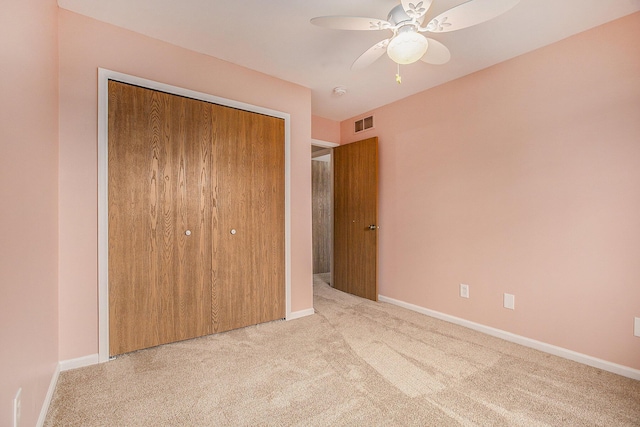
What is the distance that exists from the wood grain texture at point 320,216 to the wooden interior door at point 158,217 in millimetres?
3014

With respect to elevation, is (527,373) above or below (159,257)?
below

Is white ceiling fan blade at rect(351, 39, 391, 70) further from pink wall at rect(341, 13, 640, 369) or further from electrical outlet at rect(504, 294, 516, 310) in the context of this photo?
electrical outlet at rect(504, 294, 516, 310)

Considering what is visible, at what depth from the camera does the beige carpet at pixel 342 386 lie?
1.55 m

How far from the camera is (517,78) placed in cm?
248

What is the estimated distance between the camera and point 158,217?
7.50ft

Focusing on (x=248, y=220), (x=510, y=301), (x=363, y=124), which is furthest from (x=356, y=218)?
(x=510, y=301)

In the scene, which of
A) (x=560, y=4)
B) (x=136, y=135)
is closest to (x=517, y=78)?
(x=560, y=4)

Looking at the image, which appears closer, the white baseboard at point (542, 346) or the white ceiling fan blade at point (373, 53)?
the white ceiling fan blade at point (373, 53)

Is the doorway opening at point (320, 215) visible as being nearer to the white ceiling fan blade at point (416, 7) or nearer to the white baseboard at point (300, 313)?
the white baseboard at point (300, 313)

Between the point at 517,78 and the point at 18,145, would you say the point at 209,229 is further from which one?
the point at 517,78

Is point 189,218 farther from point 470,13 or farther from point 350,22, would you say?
point 470,13

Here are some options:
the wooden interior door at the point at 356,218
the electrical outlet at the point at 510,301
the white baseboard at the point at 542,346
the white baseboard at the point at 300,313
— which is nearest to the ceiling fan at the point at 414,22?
the wooden interior door at the point at 356,218

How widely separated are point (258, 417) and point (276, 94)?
265 centimetres

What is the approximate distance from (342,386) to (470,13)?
2190 millimetres
